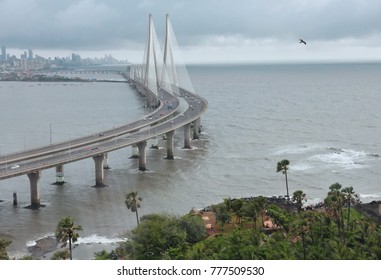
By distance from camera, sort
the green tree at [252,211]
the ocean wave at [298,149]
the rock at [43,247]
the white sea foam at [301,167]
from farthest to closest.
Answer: the ocean wave at [298,149] < the white sea foam at [301,167] < the rock at [43,247] < the green tree at [252,211]

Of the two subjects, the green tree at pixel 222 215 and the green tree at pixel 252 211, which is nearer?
the green tree at pixel 252 211

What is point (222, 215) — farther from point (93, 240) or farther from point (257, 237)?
point (93, 240)

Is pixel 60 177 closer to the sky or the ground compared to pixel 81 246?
closer to the sky

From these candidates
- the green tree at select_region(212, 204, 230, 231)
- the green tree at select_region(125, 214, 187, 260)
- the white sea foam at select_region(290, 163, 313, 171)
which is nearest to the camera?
the green tree at select_region(125, 214, 187, 260)

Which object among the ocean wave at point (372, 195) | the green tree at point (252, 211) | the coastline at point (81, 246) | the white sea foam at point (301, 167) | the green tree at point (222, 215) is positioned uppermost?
the green tree at point (252, 211)

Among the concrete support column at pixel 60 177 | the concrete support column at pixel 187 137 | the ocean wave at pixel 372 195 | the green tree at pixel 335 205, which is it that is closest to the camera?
the green tree at pixel 335 205

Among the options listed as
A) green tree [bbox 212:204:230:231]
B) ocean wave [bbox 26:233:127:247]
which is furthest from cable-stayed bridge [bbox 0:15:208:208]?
green tree [bbox 212:204:230:231]

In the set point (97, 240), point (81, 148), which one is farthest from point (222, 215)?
point (81, 148)

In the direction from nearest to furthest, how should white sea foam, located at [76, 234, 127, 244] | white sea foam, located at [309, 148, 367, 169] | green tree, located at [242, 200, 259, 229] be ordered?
green tree, located at [242, 200, 259, 229], white sea foam, located at [76, 234, 127, 244], white sea foam, located at [309, 148, 367, 169]

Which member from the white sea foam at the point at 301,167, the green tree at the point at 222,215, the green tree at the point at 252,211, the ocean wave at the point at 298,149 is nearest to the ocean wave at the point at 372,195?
the white sea foam at the point at 301,167

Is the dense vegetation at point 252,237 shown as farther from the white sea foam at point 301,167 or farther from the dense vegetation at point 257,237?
the white sea foam at point 301,167

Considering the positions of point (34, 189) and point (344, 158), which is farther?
point (344, 158)

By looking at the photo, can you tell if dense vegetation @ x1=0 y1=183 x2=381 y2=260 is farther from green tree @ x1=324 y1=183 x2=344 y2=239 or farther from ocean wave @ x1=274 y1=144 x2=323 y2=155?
ocean wave @ x1=274 y1=144 x2=323 y2=155
